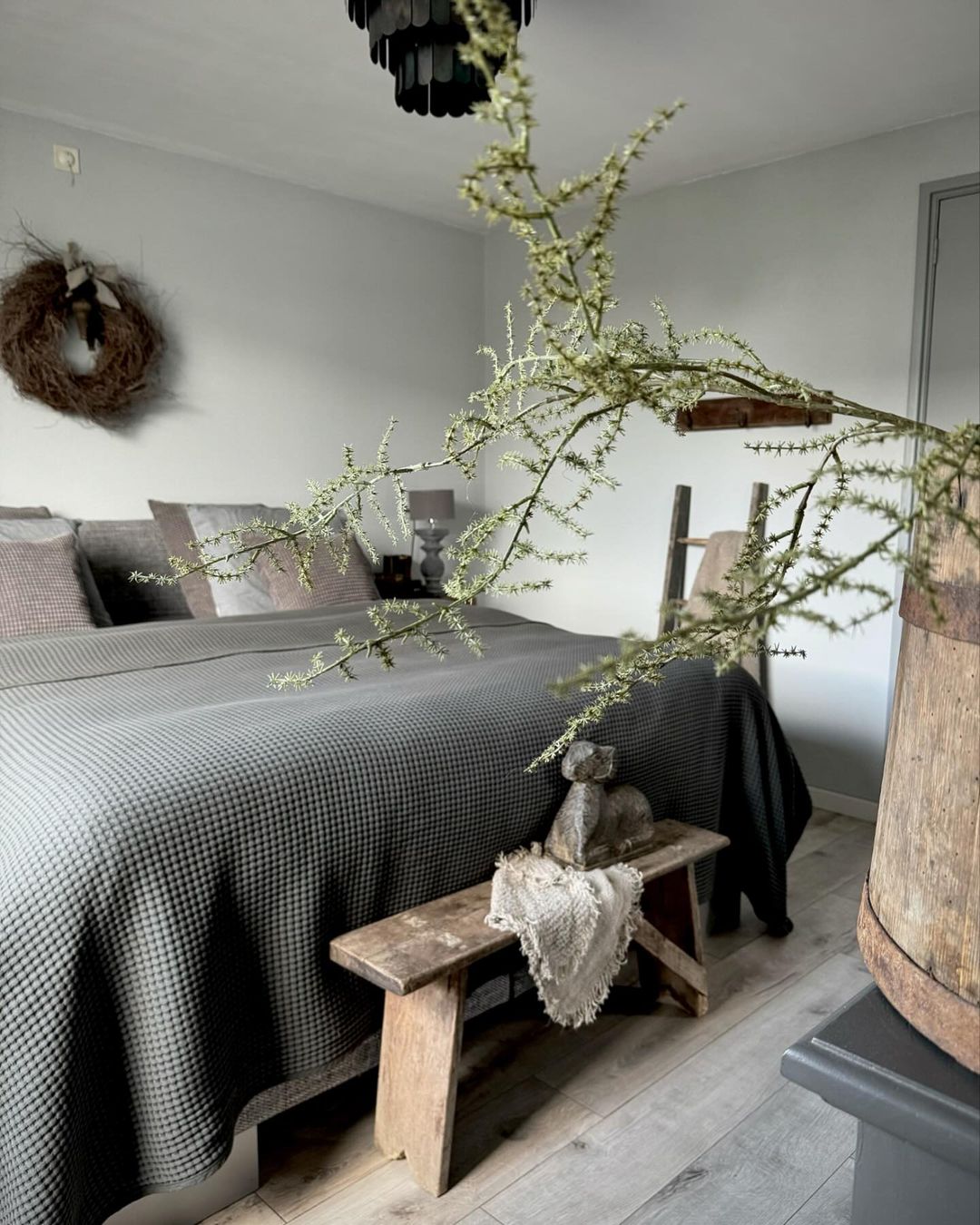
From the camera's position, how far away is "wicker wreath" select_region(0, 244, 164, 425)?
3.26 m

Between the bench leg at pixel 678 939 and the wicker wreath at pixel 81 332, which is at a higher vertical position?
the wicker wreath at pixel 81 332

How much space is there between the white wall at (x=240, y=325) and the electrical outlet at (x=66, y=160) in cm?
2

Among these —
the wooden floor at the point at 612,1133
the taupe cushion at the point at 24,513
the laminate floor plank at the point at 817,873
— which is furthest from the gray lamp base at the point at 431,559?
the wooden floor at the point at 612,1133

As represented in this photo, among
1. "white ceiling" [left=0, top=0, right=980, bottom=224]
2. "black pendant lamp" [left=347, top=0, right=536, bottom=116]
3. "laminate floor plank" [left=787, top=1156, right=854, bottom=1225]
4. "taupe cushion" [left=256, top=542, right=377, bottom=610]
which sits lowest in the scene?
"laminate floor plank" [left=787, top=1156, right=854, bottom=1225]

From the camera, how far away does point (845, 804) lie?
3.62 metres

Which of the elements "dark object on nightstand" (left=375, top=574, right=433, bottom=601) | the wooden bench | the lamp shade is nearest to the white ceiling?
the lamp shade

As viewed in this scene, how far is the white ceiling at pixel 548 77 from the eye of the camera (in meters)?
2.57

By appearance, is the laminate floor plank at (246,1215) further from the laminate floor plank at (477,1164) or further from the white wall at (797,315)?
the white wall at (797,315)

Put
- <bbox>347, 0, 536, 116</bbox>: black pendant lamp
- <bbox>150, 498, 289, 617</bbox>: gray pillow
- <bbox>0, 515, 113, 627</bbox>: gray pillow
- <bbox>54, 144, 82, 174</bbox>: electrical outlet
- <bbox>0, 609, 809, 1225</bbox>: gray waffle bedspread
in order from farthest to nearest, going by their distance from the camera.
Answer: <bbox>54, 144, 82, 174</bbox>: electrical outlet < <bbox>150, 498, 289, 617</bbox>: gray pillow < <bbox>0, 515, 113, 627</bbox>: gray pillow < <bbox>347, 0, 536, 116</bbox>: black pendant lamp < <bbox>0, 609, 809, 1225</bbox>: gray waffle bedspread

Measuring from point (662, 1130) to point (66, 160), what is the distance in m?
3.53

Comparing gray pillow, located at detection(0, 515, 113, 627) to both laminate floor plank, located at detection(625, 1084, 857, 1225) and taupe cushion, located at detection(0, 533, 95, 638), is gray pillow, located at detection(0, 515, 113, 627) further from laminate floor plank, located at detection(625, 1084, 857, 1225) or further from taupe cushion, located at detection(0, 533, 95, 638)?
laminate floor plank, located at detection(625, 1084, 857, 1225)

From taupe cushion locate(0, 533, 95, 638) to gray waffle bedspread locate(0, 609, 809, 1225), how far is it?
0.36 metres

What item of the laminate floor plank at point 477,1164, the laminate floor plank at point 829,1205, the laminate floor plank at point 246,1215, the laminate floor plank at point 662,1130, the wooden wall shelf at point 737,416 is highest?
the wooden wall shelf at point 737,416

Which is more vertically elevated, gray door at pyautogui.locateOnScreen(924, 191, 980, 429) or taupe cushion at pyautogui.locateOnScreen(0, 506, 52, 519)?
gray door at pyautogui.locateOnScreen(924, 191, 980, 429)
